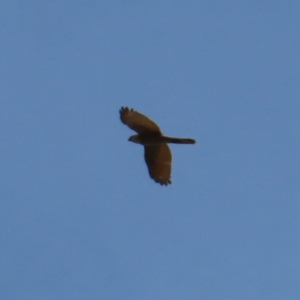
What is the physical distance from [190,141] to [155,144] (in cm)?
129

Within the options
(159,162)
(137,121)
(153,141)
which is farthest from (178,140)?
(159,162)

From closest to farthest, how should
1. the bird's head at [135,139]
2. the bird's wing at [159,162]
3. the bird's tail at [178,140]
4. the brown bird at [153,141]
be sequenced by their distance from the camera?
the bird's tail at [178,140] < the brown bird at [153,141] < the bird's head at [135,139] < the bird's wing at [159,162]

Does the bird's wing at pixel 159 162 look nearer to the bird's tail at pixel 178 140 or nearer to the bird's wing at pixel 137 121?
the bird's tail at pixel 178 140

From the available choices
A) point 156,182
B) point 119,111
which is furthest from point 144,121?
point 156,182

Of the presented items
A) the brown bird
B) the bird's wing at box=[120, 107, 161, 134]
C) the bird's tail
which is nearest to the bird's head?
the brown bird

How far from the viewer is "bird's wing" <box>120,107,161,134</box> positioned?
76.1 feet

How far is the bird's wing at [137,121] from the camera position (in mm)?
23203

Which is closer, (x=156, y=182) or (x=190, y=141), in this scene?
(x=190, y=141)

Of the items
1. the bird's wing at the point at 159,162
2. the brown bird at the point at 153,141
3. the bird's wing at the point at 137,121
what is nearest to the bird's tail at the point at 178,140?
the brown bird at the point at 153,141

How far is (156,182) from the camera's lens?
81.1 feet

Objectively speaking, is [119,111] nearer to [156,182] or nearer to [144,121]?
[144,121]

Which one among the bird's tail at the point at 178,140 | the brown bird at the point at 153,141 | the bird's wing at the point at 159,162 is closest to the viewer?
the bird's tail at the point at 178,140

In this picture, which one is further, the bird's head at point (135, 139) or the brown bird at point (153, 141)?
the bird's head at point (135, 139)

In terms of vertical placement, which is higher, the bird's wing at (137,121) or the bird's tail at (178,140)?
the bird's wing at (137,121)
